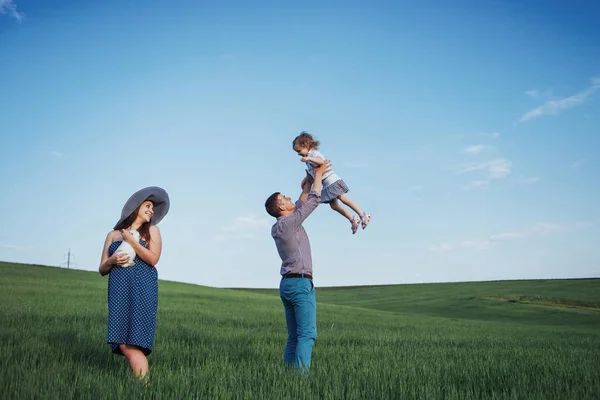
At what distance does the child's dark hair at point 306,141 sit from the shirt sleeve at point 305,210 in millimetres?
1128

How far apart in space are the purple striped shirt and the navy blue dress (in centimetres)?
142

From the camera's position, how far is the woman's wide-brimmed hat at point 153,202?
4707 millimetres

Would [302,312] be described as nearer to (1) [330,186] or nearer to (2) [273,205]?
(2) [273,205]

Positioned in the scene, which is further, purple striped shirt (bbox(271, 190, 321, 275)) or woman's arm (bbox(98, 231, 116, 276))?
purple striped shirt (bbox(271, 190, 321, 275))

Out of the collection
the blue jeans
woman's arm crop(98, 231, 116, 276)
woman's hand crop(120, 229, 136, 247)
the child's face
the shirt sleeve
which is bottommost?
the blue jeans

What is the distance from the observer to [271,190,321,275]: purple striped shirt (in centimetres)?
518

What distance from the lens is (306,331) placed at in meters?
5.11

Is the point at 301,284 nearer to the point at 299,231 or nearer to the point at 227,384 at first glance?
the point at 299,231

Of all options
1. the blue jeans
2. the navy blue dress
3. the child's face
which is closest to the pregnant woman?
the navy blue dress

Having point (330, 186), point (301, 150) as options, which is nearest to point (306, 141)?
point (301, 150)

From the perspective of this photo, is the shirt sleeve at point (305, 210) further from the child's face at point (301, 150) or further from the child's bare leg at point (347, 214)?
the child's bare leg at point (347, 214)


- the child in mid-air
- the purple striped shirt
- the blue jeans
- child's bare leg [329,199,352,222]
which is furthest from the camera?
child's bare leg [329,199,352,222]

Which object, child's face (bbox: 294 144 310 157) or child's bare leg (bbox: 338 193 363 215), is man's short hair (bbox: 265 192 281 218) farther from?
child's bare leg (bbox: 338 193 363 215)

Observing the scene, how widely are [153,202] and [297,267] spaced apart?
161 cm
